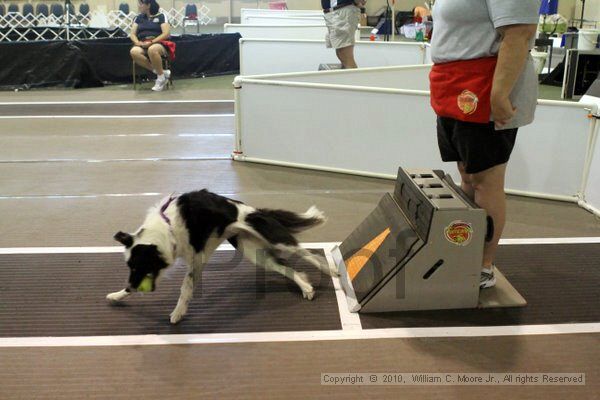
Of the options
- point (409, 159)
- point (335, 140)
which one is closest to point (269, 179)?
point (335, 140)

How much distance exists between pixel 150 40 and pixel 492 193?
22.5ft

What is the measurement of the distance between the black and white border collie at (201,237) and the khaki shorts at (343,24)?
A: 3.45m

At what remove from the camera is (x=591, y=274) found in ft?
8.70

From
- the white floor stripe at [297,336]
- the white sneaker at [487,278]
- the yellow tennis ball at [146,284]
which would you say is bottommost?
the white floor stripe at [297,336]

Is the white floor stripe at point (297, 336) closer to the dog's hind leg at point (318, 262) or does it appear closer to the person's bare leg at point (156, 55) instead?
the dog's hind leg at point (318, 262)

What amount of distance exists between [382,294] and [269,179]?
1914 millimetres

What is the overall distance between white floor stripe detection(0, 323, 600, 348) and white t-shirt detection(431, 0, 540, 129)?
798 millimetres

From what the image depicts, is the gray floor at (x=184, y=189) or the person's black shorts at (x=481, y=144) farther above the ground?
the person's black shorts at (x=481, y=144)

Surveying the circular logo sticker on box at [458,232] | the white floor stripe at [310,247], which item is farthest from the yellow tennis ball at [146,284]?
the circular logo sticker on box at [458,232]

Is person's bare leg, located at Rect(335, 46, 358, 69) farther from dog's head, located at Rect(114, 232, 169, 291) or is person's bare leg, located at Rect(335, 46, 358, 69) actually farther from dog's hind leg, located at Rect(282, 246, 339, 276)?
dog's head, located at Rect(114, 232, 169, 291)

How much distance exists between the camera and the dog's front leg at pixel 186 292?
7.48 feet

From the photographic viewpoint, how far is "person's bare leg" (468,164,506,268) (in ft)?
7.22

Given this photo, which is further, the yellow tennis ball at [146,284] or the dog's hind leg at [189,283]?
the dog's hind leg at [189,283]

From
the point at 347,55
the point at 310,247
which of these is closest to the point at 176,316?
the point at 310,247
